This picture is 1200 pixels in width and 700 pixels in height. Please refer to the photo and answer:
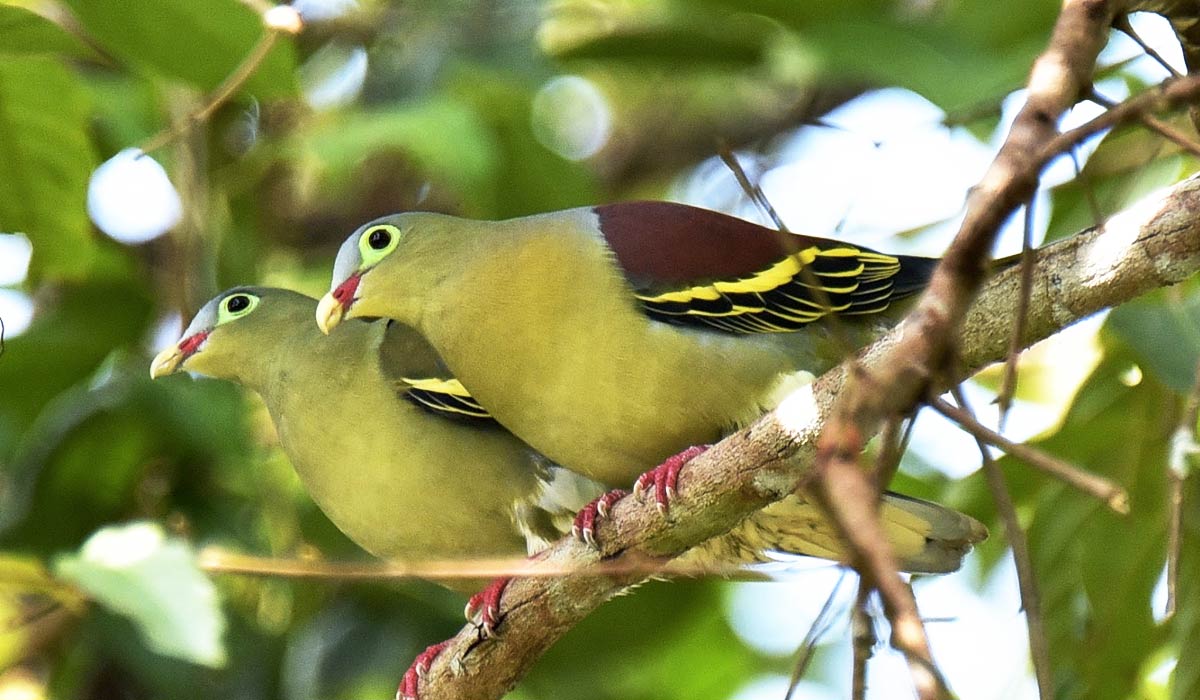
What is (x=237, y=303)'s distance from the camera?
12.5 ft

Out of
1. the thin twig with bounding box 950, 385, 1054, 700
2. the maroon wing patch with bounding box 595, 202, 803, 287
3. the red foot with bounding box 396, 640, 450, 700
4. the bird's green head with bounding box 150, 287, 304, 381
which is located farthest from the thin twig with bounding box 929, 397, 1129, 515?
the bird's green head with bounding box 150, 287, 304, 381

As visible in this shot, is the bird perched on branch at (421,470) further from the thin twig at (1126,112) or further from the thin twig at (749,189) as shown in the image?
the thin twig at (1126,112)

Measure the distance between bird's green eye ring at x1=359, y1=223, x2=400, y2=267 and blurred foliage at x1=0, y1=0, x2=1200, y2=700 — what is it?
0.41m

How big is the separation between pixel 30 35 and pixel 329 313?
977mm

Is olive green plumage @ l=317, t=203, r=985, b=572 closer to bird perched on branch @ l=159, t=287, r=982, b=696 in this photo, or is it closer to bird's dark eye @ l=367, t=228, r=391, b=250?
bird's dark eye @ l=367, t=228, r=391, b=250

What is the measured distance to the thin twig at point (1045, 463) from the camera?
1129 millimetres

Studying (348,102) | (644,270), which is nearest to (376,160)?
(348,102)

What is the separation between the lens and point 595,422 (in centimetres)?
300

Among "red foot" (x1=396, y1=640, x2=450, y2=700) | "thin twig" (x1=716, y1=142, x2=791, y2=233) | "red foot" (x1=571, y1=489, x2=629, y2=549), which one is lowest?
"red foot" (x1=396, y1=640, x2=450, y2=700)

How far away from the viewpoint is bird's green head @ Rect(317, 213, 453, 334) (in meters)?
3.28

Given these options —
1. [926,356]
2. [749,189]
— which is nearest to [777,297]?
[749,189]

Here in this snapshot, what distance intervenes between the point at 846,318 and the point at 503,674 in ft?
3.58

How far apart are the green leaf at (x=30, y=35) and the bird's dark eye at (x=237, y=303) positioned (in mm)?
787

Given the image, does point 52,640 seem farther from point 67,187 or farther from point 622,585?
point 622,585
